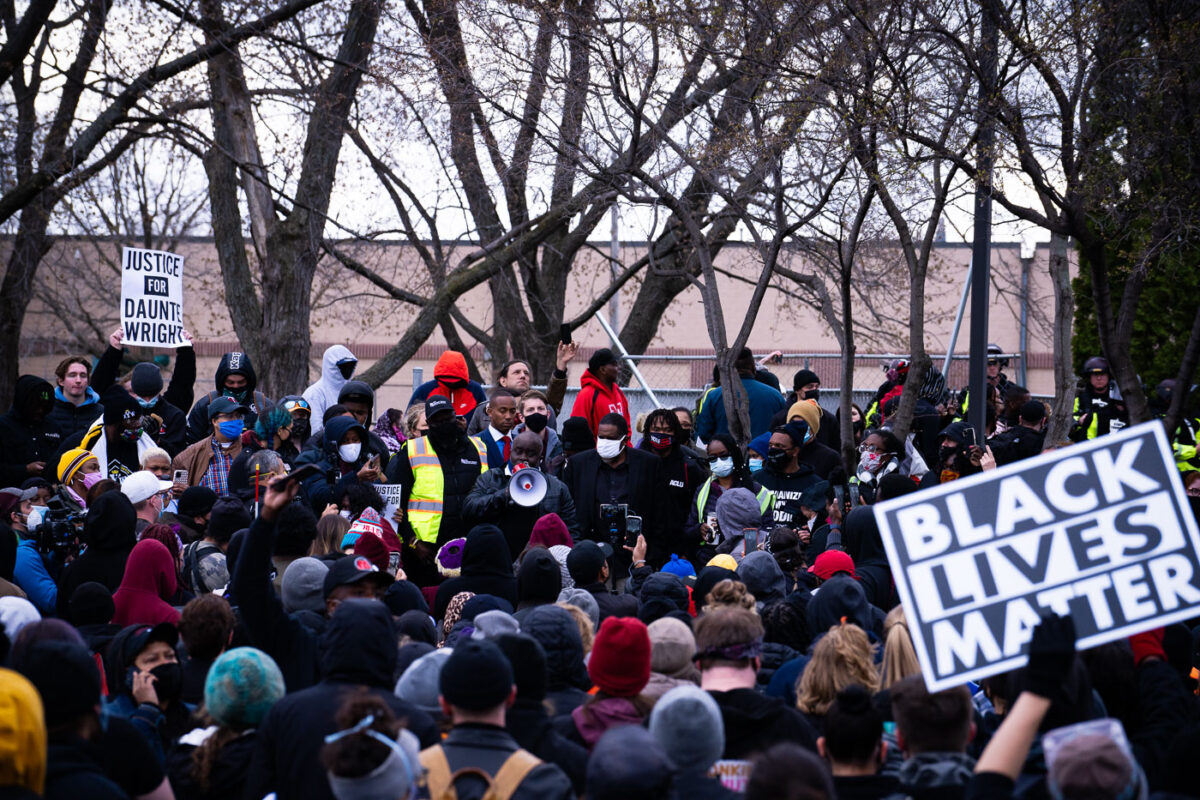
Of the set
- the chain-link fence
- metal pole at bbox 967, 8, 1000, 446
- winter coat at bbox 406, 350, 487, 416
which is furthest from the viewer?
the chain-link fence

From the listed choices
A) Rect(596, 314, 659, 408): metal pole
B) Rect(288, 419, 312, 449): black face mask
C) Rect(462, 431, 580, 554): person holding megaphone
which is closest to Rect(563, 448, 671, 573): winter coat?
Rect(462, 431, 580, 554): person holding megaphone

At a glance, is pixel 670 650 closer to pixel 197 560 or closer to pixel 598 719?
pixel 598 719

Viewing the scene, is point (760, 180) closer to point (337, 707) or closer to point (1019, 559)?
point (1019, 559)

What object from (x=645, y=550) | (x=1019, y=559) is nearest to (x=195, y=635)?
(x=1019, y=559)

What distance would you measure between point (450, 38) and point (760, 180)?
14.1 ft

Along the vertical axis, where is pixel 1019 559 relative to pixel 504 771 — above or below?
above

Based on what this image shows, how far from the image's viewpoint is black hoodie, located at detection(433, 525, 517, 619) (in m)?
6.82

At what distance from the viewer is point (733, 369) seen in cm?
1186

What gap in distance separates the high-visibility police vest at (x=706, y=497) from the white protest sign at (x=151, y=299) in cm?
518

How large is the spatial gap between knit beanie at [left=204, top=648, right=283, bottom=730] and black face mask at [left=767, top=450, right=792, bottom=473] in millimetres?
5580

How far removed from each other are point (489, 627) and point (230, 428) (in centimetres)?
485

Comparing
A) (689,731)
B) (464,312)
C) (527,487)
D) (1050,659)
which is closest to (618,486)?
(527,487)

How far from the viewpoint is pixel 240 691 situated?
427cm

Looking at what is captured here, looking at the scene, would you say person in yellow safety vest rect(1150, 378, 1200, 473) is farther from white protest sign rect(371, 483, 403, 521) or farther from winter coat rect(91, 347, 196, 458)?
winter coat rect(91, 347, 196, 458)
